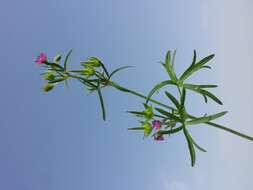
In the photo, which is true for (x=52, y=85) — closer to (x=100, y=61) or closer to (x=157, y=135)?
(x=100, y=61)

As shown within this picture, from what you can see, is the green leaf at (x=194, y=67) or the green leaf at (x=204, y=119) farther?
the green leaf at (x=194, y=67)

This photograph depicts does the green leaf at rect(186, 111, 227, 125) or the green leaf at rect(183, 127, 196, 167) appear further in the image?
the green leaf at rect(183, 127, 196, 167)

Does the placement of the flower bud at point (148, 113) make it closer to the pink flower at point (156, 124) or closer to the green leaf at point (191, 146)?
the pink flower at point (156, 124)

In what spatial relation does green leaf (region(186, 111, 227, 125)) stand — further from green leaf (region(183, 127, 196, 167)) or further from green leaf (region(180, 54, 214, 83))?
green leaf (region(180, 54, 214, 83))

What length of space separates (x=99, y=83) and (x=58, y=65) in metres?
0.42

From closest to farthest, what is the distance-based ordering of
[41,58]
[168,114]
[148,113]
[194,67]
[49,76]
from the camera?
[168,114], [148,113], [194,67], [49,76], [41,58]

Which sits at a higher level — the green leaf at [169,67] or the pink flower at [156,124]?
the green leaf at [169,67]

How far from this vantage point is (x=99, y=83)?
2.88m

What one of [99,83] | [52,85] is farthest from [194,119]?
[52,85]

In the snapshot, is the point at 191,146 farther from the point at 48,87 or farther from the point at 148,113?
the point at 48,87

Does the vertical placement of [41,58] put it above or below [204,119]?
above

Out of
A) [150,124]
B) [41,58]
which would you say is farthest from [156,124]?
[41,58]

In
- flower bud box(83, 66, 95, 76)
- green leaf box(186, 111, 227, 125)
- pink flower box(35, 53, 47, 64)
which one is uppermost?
pink flower box(35, 53, 47, 64)

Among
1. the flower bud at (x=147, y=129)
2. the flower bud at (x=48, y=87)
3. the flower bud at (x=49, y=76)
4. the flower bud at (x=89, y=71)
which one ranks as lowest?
the flower bud at (x=147, y=129)
